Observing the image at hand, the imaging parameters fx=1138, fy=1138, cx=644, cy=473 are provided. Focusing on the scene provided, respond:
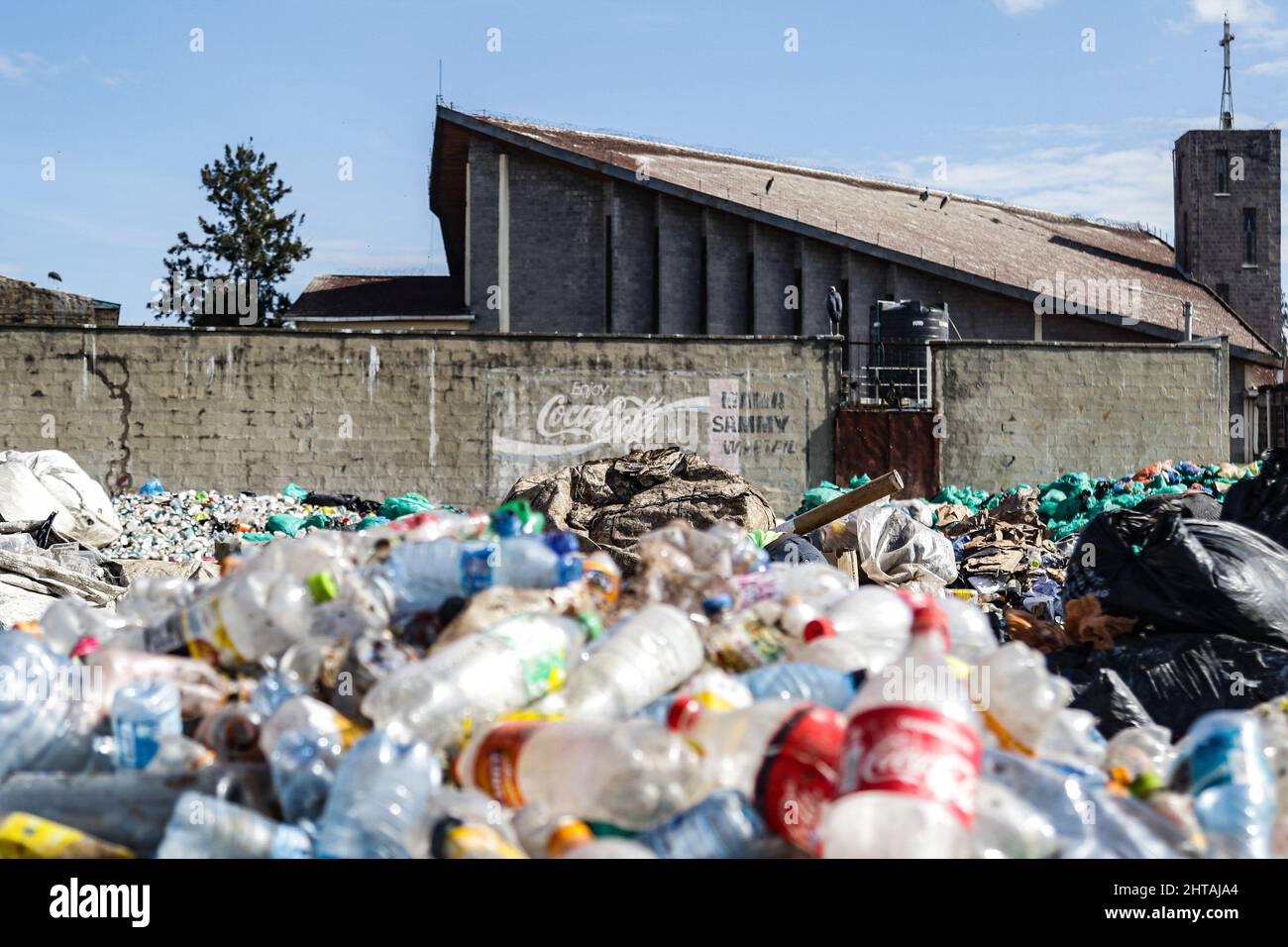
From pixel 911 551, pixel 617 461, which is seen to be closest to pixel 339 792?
pixel 911 551

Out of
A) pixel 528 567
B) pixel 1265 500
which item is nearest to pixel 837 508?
pixel 1265 500

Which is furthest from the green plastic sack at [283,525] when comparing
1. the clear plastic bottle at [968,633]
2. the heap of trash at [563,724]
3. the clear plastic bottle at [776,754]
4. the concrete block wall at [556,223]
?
the concrete block wall at [556,223]

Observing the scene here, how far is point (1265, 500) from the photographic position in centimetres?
618

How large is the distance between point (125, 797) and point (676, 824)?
118cm

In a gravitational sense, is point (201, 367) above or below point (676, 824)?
above

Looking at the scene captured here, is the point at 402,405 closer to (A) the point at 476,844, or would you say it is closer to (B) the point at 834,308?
(B) the point at 834,308

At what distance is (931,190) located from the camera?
33.5 metres

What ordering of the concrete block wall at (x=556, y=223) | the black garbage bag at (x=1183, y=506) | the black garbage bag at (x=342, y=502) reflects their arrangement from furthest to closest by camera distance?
the concrete block wall at (x=556, y=223)
the black garbage bag at (x=342, y=502)
the black garbage bag at (x=1183, y=506)

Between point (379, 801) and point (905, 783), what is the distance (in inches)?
39.5

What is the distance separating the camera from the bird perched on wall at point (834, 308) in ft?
65.9

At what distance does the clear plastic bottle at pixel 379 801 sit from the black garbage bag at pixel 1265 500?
5.20 metres

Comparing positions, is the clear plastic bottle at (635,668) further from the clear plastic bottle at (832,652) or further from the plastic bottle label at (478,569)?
the plastic bottle label at (478,569)

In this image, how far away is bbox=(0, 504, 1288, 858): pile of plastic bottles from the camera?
218 centimetres
